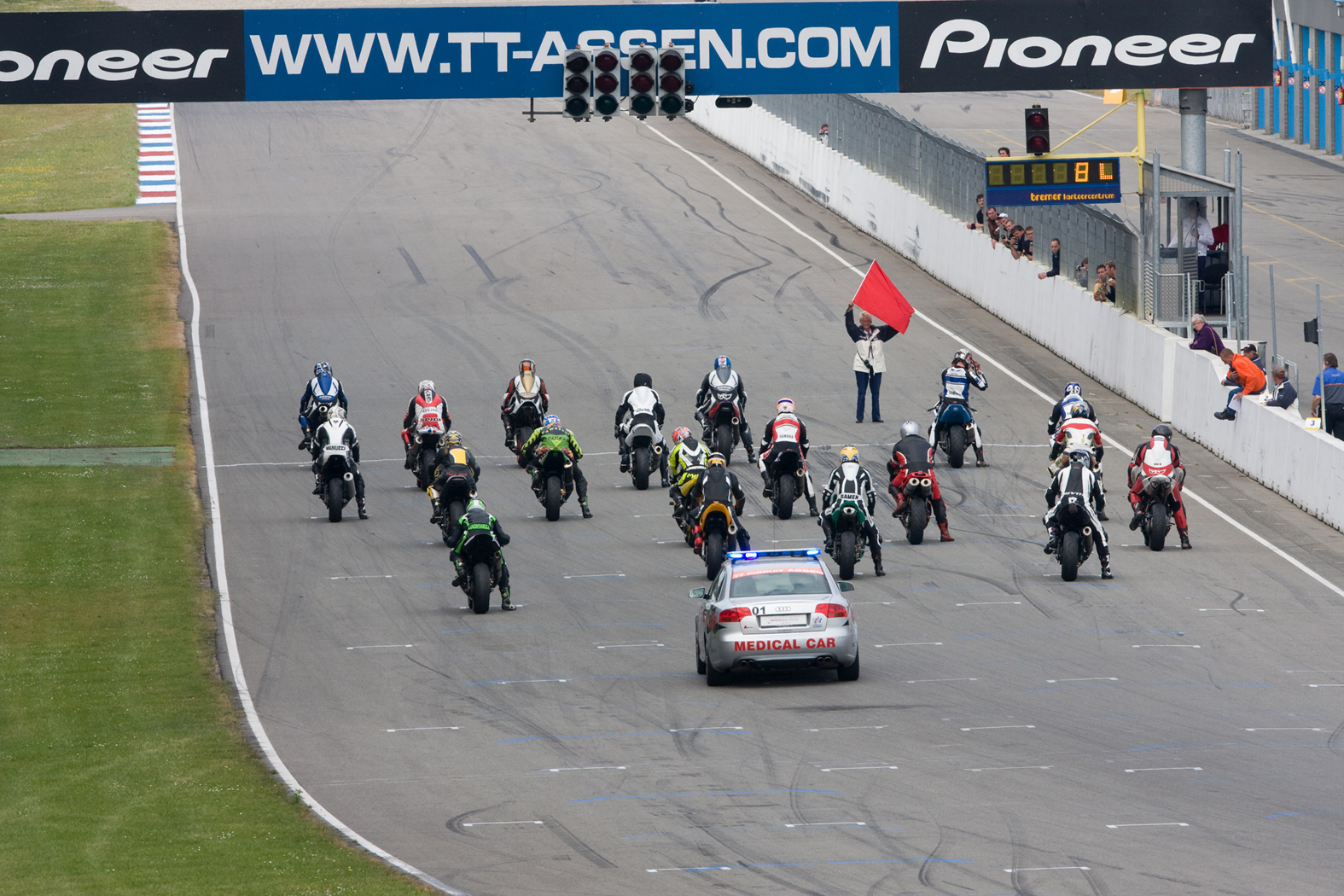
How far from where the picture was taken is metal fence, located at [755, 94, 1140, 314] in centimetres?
3734

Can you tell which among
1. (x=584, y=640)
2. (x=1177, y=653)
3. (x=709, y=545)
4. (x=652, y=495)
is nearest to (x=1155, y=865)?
(x=1177, y=653)

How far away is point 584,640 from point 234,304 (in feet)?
83.3

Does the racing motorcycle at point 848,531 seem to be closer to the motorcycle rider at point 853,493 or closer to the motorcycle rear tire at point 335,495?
the motorcycle rider at point 853,493

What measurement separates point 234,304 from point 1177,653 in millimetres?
28951

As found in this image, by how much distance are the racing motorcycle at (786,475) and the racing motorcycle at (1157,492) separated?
4.45 meters

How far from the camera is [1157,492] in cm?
2505

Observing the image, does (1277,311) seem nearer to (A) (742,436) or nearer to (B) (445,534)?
(A) (742,436)

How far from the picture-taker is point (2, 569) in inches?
1005

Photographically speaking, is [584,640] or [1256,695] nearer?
[1256,695]

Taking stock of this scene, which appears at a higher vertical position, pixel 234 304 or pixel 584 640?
pixel 234 304

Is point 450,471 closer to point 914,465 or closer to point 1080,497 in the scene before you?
point 914,465

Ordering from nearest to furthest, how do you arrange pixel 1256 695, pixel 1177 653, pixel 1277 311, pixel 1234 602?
1. pixel 1256 695
2. pixel 1177 653
3. pixel 1234 602
4. pixel 1277 311

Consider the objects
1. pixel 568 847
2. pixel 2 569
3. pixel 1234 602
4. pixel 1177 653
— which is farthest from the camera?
pixel 2 569

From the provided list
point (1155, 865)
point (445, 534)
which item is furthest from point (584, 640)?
point (1155, 865)
